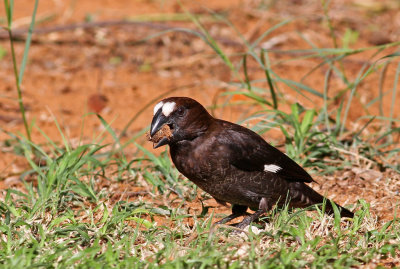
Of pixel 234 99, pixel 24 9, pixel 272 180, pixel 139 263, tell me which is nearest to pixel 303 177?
pixel 272 180

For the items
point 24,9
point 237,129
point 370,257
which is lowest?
point 370,257

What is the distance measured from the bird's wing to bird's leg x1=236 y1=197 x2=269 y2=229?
20cm

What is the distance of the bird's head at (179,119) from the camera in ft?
12.9

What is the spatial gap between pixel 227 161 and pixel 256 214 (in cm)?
39

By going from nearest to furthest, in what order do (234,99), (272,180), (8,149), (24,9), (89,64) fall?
(272,180), (8,149), (234,99), (89,64), (24,9)

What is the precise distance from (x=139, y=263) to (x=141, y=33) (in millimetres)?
5974

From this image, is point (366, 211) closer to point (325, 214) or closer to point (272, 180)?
point (325, 214)

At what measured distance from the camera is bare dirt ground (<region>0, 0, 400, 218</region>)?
7199 millimetres

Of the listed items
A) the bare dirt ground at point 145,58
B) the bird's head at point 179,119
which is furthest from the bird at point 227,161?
the bare dirt ground at point 145,58

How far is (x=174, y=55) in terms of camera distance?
8.60 metres

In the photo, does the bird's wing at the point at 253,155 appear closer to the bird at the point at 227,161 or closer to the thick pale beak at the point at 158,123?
the bird at the point at 227,161

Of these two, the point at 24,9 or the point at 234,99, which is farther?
the point at 24,9

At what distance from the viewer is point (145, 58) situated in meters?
8.57

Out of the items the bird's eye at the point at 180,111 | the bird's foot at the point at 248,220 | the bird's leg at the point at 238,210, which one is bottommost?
the bird's leg at the point at 238,210
